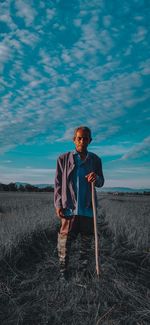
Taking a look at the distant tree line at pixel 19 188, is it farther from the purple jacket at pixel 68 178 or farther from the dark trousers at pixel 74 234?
the dark trousers at pixel 74 234

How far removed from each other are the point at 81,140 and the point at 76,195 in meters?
0.66

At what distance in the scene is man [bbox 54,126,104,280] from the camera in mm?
4648

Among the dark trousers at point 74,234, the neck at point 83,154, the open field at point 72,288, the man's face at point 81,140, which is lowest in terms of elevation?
the open field at point 72,288

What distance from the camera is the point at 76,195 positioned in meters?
4.70

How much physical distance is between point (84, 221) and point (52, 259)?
104cm

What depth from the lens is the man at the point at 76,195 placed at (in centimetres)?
465

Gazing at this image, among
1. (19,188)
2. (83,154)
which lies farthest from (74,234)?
(19,188)

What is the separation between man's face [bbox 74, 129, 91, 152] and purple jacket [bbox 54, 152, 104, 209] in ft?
0.40

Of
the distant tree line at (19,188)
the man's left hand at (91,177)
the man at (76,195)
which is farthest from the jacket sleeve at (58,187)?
the distant tree line at (19,188)

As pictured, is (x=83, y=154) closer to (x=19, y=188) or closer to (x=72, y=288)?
(x=72, y=288)

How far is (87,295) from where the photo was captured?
3.95 m

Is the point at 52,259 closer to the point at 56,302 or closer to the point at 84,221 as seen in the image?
the point at 84,221

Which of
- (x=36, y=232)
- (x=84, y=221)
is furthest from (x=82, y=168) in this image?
(x=36, y=232)

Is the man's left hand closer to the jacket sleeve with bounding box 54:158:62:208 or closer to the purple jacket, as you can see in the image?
the purple jacket
